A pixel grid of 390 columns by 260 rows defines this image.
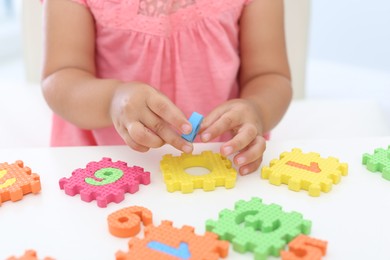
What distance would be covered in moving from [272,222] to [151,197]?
13cm

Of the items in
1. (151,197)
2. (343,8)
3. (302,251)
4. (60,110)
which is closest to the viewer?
(302,251)

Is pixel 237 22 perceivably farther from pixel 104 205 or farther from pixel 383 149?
pixel 104 205

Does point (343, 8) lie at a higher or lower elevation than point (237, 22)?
lower

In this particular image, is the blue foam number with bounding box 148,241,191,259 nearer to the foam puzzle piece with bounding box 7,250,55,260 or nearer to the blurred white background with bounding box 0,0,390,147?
the foam puzzle piece with bounding box 7,250,55,260

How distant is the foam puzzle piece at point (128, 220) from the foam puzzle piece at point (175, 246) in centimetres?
1

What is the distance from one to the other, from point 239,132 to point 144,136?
11 centimetres

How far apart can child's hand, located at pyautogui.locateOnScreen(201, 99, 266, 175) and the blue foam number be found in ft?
0.53

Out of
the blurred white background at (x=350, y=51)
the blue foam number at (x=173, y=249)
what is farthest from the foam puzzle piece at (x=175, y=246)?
the blurred white background at (x=350, y=51)

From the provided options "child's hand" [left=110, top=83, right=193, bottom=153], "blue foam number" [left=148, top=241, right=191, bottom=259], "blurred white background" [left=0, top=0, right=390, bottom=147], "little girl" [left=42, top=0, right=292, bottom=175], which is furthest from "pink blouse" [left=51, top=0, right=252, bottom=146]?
"blurred white background" [left=0, top=0, right=390, bottom=147]

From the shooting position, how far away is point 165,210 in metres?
0.50

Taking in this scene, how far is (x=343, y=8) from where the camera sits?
65.9 inches

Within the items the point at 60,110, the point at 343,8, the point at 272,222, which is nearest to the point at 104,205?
the point at 272,222

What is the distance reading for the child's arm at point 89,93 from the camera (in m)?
0.58

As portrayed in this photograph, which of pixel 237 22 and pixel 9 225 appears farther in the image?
pixel 237 22
